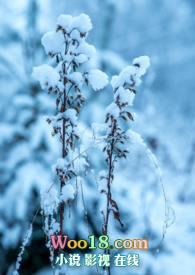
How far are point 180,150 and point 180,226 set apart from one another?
4.04 m

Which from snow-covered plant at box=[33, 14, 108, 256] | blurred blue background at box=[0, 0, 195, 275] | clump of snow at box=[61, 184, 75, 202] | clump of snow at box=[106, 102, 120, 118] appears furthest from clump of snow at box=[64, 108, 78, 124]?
blurred blue background at box=[0, 0, 195, 275]

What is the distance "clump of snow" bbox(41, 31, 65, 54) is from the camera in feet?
3.94

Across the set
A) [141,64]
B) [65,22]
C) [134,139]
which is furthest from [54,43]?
[134,139]

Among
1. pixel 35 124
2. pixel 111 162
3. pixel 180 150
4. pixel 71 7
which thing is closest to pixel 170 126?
pixel 180 150

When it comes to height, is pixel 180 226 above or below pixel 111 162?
above

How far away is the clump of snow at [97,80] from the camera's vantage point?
1222 mm

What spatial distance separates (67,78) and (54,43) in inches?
4.4

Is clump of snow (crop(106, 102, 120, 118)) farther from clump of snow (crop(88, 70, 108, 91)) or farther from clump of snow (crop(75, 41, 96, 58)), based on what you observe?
clump of snow (crop(75, 41, 96, 58))

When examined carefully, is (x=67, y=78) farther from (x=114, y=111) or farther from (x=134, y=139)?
(x=134, y=139)

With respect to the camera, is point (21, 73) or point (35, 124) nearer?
point (35, 124)

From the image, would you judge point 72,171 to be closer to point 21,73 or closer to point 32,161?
point 32,161

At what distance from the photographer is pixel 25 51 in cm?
342

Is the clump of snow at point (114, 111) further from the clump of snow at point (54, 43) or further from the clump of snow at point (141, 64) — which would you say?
the clump of snow at point (54, 43)

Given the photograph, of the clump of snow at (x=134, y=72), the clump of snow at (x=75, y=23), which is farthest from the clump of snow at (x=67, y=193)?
the clump of snow at (x=75, y=23)
